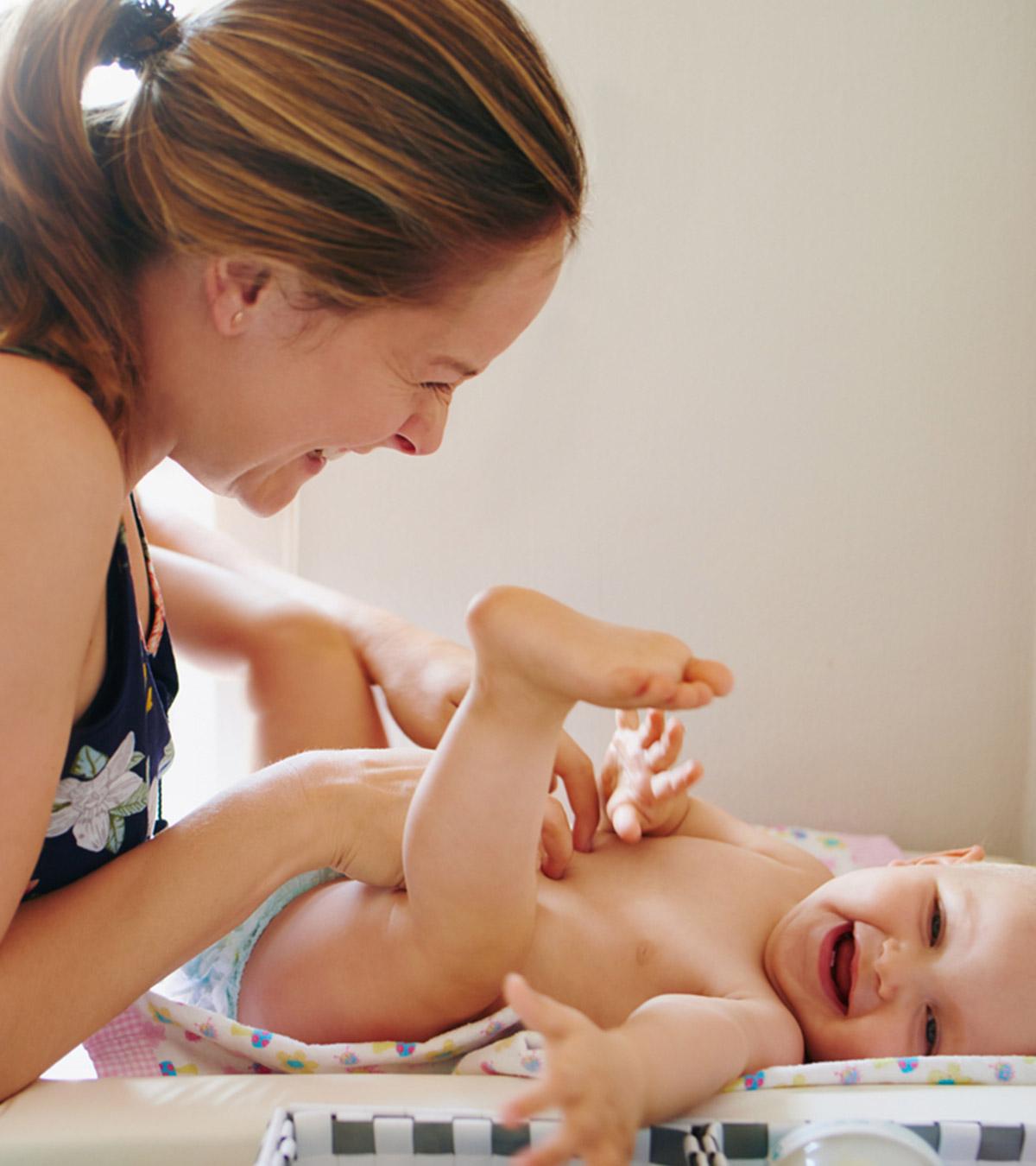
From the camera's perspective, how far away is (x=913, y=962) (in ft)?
Result: 3.30

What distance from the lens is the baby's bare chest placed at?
987 millimetres

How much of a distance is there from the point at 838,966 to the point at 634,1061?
0.46 metres

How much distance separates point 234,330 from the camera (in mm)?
785

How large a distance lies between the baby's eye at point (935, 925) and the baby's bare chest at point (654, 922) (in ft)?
0.47

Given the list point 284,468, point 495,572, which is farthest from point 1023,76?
point 284,468

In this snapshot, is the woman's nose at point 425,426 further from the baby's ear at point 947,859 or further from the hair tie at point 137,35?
the baby's ear at point 947,859

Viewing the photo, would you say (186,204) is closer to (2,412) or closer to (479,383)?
(2,412)

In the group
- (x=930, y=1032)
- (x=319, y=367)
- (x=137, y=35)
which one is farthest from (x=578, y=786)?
(x=137, y=35)

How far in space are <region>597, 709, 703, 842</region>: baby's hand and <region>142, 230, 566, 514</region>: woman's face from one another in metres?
0.36

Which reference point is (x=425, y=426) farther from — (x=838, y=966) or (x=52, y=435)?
(x=838, y=966)

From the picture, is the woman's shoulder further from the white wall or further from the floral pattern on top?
the white wall

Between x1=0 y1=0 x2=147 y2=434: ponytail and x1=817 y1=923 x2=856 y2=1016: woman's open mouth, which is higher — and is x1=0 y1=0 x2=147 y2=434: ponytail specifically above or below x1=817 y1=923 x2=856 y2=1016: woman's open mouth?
above

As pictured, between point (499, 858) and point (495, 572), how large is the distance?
87cm

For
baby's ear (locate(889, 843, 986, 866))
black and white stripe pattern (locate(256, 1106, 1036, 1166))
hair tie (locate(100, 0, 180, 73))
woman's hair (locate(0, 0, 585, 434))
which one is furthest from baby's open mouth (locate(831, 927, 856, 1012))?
hair tie (locate(100, 0, 180, 73))
